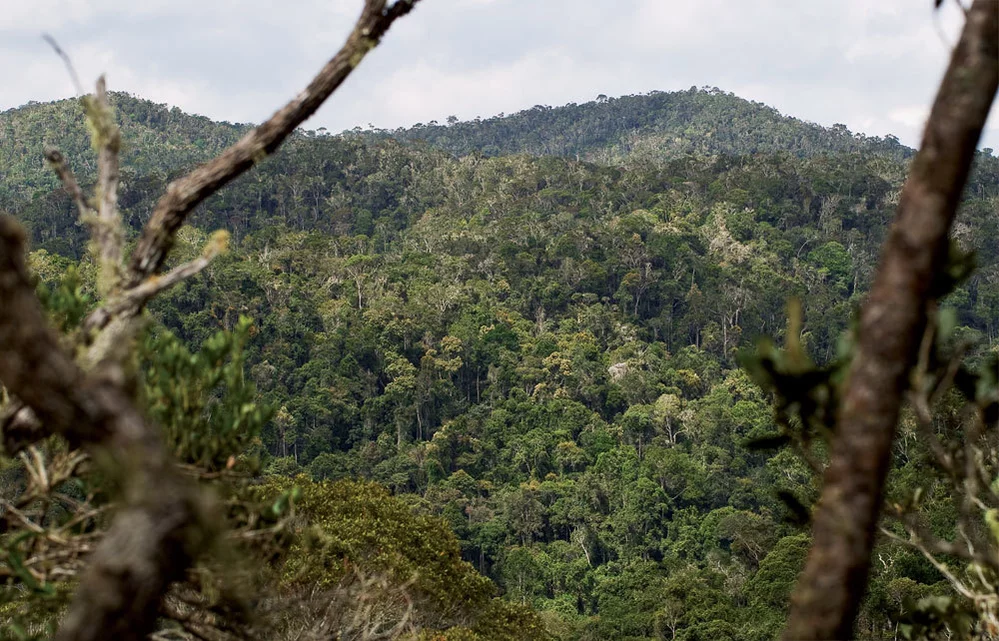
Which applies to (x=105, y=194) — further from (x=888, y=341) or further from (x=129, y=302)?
(x=888, y=341)

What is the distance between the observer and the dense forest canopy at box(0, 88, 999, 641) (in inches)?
1363

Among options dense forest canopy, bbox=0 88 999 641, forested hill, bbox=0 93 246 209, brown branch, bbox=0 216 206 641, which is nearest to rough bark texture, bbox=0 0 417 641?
brown branch, bbox=0 216 206 641

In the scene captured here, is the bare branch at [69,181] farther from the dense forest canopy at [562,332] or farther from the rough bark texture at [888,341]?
the dense forest canopy at [562,332]

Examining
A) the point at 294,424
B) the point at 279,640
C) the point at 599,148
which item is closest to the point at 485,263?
the point at 294,424

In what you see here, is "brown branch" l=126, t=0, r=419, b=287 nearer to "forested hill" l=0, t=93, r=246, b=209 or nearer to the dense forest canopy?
the dense forest canopy

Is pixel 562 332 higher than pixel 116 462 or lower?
lower

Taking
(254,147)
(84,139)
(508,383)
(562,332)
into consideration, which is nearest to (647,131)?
(84,139)

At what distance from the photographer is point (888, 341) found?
2057 mm

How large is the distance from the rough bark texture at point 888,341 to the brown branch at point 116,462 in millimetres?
1131

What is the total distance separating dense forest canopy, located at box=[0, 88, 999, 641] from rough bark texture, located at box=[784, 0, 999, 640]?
1436 centimetres

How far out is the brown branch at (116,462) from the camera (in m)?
1.72

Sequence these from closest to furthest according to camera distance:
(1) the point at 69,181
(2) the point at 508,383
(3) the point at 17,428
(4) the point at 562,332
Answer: (3) the point at 17,428 < (1) the point at 69,181 < (2) the point at 508,383 < (4) the point at 562,332

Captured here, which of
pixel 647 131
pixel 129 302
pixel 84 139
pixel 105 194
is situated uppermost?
pixel 647 131

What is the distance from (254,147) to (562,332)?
48.3 m
